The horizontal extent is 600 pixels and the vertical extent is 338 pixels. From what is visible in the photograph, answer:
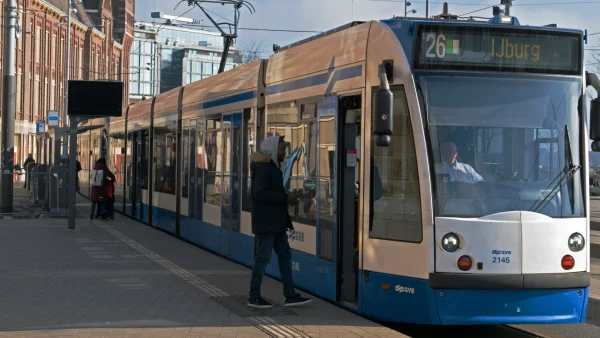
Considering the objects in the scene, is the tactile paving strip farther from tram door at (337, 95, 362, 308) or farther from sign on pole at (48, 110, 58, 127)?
sign on pole at (48, 110, 58, 127)

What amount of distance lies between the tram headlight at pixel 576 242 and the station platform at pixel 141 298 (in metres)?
1.77

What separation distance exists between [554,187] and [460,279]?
48.6 inches

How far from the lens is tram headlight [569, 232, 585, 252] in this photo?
8562mm

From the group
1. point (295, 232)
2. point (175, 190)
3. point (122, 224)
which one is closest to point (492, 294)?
point (295, 232)

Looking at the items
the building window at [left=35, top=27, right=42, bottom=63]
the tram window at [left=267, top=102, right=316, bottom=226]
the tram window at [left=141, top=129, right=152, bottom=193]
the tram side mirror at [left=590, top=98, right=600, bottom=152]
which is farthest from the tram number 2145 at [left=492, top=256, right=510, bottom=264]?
the building window at [left=35, top=27, right=42, bottom=63]

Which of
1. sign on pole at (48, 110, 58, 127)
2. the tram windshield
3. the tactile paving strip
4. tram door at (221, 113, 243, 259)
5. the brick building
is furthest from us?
the brick building

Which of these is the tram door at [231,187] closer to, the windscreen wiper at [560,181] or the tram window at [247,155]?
the tram window at [247,155]

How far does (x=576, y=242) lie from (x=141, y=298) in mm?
4551

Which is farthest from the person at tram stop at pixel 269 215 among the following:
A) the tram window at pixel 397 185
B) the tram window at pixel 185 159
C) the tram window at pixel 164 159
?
the tram window at pixel 164 159

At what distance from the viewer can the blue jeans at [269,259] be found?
375 inches

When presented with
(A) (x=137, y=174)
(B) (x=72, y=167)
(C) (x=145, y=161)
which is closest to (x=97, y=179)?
(A) (x=137, y=174)

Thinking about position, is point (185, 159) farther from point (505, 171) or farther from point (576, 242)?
point (576, 242)

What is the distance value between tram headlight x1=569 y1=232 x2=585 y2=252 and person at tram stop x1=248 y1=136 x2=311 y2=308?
8.42 ft

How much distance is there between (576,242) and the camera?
859cm
